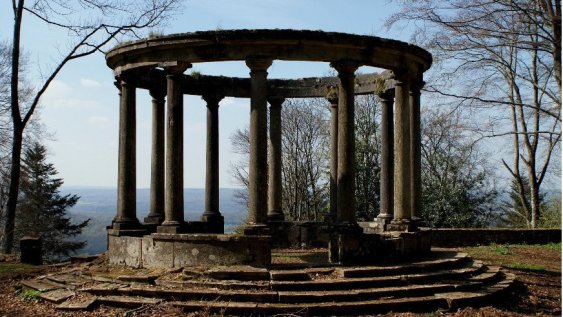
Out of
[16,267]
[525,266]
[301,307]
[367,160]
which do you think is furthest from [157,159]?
[367,160]

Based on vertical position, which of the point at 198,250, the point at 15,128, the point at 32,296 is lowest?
the point at 32,296

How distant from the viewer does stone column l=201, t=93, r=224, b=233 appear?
2067 centimetres

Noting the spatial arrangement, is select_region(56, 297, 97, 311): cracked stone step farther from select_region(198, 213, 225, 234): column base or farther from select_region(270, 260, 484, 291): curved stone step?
select_region(198, 213, 225, 234): column base

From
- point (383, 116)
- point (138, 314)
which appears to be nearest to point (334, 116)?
point (383, 116)

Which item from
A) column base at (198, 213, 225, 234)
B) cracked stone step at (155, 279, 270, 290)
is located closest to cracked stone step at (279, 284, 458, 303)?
cracked stone step at (155, 279, 270, 290)

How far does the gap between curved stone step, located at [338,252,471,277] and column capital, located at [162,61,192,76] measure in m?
6.68

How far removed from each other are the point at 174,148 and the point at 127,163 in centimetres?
186

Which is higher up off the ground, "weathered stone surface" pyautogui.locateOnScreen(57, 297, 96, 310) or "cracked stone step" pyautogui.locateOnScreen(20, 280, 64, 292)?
"cracked stone step" pyautogui.locateOnScreen(20, 280, 64, 292)

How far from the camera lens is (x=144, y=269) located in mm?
14367

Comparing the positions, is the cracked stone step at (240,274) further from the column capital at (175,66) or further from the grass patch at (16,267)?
the grass patch at (16,267)

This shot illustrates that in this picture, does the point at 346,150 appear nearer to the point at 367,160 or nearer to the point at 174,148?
the point at 174,148

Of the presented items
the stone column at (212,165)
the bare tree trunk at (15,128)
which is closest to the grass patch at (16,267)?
the stone column at (212,165)

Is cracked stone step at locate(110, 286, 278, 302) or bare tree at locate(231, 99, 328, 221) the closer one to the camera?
cracked stone step at locate(110, 286, 278, 302)

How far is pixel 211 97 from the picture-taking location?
67.7ft
